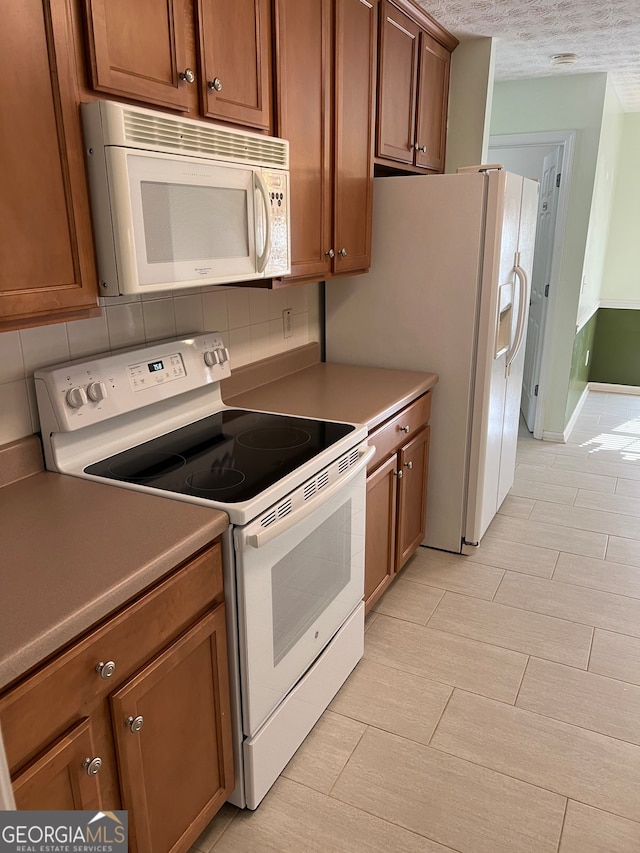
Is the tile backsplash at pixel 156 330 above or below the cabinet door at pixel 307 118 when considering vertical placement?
below

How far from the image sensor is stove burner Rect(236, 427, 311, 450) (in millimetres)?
1898

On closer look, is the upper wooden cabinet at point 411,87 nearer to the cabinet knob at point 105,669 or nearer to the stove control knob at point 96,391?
the stove control knob at point 96,391

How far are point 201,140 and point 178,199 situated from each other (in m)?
0.17

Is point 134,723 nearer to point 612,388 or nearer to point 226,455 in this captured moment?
point 226,455

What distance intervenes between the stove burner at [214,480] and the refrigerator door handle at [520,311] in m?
1.85

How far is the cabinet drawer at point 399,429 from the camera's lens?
2.32 meters

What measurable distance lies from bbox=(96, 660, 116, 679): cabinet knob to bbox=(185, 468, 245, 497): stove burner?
465mm

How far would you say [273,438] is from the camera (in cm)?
197

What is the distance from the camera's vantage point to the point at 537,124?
430cm

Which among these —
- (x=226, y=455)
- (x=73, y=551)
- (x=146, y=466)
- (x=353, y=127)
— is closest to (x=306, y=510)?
(x=226, y=455)

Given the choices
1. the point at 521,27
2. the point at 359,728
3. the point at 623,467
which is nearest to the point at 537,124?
the point at 521,27

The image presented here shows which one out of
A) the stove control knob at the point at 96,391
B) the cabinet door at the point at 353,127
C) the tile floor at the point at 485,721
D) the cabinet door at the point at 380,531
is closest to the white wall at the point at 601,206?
the tile floor at the point at 485,721

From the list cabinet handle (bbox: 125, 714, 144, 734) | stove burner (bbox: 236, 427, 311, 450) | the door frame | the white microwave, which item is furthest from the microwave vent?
the door frame

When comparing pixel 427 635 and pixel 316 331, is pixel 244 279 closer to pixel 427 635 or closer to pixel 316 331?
pixel 316 331
